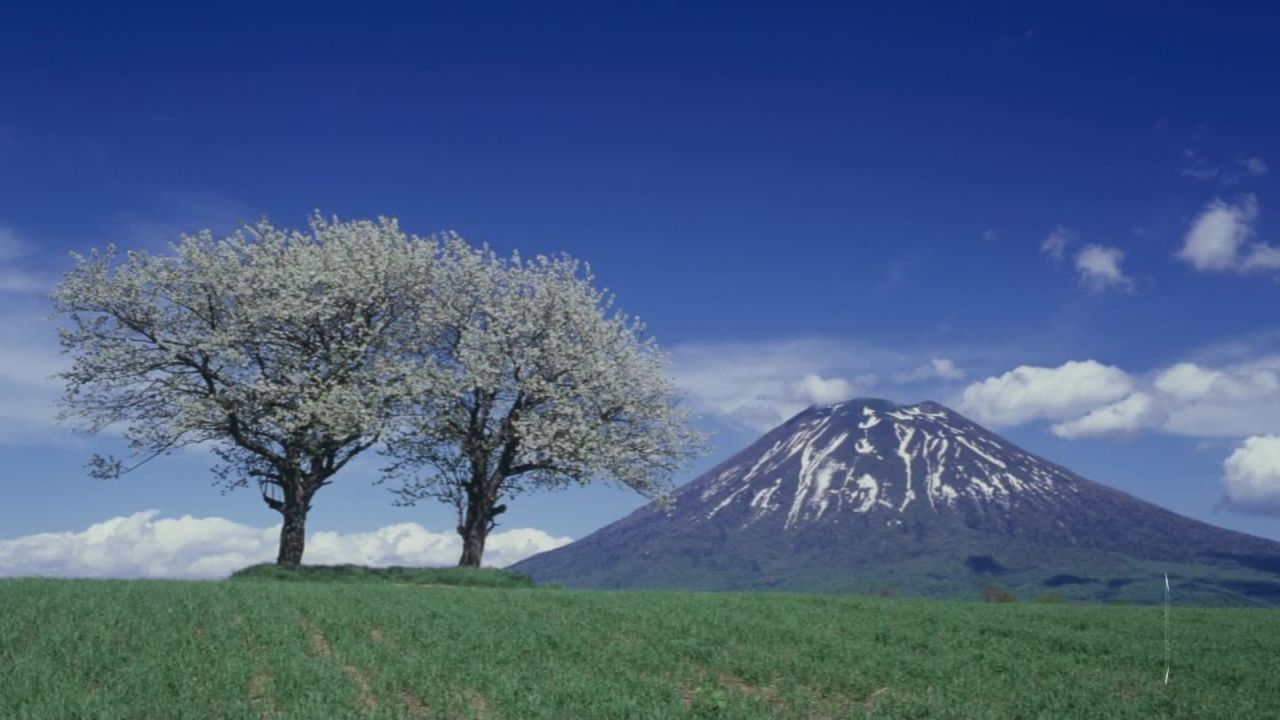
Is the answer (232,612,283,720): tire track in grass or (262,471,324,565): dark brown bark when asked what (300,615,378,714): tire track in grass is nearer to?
(232,612,283,720): tire track in grass

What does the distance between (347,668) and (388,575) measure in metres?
28.6

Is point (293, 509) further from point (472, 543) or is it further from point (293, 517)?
point (472, 543)

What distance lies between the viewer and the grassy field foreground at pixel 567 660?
18.8 meters

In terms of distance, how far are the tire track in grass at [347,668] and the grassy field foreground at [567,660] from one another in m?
0.09

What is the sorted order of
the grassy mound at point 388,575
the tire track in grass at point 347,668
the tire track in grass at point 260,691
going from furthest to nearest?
the grassy mound at point 388,575
the tire track in grass at point 347,668
the tire track in grass at point 260,691

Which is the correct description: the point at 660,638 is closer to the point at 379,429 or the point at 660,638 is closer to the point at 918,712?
the point at 918,712

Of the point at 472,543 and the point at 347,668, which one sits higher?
the point at 472,543

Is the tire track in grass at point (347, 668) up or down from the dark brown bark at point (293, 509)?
down

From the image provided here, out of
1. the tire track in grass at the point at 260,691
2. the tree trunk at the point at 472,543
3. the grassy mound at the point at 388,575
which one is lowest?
the tire track in grass at the point at 260,691

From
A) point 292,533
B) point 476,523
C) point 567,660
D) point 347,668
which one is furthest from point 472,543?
point 347,668

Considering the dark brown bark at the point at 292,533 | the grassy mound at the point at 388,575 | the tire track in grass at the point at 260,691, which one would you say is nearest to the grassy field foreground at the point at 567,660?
the tire track in grass at the point at 260,691

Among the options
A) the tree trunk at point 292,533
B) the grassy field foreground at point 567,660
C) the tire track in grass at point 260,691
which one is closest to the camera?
the tire track in grass at point 260,691

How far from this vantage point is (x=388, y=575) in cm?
4984

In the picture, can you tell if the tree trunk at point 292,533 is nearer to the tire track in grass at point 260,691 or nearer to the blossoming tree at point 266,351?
the blossoming tree at point 266,351
